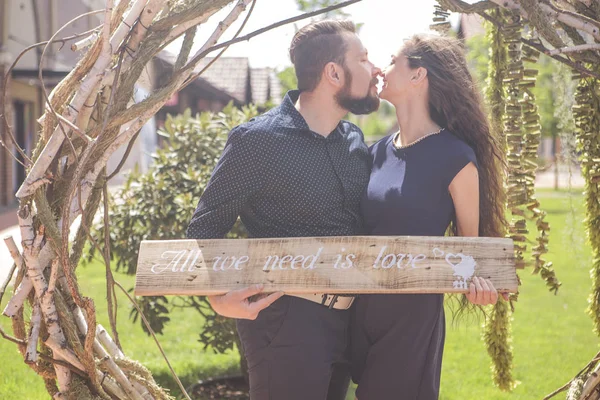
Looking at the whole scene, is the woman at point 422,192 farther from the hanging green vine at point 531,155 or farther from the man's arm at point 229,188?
the man's arm at point 229,188

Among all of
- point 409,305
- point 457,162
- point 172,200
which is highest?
point 457,162

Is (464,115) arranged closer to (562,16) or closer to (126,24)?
(562,16)

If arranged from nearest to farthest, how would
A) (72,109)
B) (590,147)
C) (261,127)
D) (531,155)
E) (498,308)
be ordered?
1. (72,109)
2. (261,127)
3. (590,147)
4. (531,155)
5. (498,308)

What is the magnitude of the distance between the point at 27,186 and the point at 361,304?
1.25m

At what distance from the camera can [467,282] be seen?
7.91ft

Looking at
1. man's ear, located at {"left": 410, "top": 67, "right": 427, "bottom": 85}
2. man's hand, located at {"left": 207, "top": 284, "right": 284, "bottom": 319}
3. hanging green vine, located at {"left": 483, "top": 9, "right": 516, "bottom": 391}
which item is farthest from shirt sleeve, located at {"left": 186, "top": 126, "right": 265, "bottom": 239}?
hanging green vine, located at {"left": 483, "top": 9, "right": 516, "bottom": 391}

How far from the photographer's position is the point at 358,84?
→ 2902 millimetres

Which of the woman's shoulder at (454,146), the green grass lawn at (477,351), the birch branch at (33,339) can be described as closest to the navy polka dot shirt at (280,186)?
the woman's shoulder at (454,146)

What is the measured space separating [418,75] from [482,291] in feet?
2.95

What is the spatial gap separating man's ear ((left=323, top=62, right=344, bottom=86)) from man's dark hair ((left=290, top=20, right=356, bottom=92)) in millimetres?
22

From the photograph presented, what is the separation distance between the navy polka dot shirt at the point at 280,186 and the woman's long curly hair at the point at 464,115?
41 cm

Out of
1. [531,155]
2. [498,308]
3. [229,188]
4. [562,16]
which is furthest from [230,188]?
[498,308]

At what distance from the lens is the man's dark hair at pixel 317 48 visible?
2.92 m

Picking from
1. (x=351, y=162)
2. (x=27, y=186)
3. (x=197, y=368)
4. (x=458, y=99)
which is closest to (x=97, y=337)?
(x=27, y=186)
